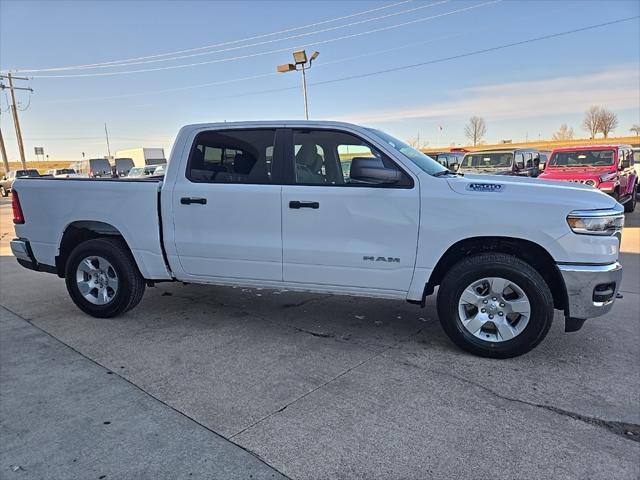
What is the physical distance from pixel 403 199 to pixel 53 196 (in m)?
3.61

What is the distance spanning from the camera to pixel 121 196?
15.0ft

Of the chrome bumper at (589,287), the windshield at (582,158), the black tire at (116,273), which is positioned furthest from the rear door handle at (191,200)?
the windshield at (582,158)

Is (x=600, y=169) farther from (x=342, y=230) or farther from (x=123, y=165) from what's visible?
(x=123, y=165)

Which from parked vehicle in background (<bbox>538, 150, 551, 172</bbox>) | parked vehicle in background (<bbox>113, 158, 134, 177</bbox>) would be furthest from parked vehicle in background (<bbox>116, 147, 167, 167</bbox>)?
parked vehicle in background (<bbox>538, 150, 551, 172</bbox>)

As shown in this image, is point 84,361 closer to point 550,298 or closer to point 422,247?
point 422,247

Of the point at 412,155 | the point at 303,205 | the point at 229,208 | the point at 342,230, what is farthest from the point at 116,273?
the point at 412,155

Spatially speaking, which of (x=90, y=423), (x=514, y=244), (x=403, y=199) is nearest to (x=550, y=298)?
(x=514, y=244)

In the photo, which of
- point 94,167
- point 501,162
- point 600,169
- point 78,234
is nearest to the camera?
point 78,234

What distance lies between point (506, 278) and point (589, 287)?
575 mm

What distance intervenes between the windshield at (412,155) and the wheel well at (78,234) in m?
2.79

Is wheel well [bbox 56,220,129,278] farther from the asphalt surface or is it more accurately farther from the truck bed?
the asphalt surface

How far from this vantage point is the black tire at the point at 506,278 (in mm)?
3561

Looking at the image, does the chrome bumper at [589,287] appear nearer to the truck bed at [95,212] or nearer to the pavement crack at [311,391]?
the pavement crack at [311,391]

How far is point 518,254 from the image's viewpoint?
3773 mm
